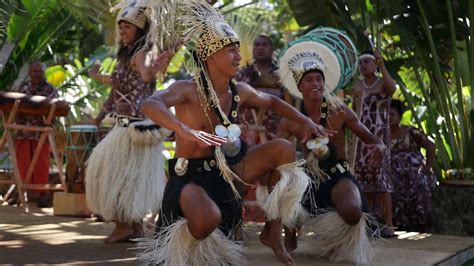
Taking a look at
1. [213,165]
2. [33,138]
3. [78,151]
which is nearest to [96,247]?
[213,165]

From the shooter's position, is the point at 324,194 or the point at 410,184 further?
the point at 410,184

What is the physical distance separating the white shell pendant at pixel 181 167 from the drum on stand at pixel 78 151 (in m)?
3.16

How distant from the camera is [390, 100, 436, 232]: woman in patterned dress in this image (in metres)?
7.01

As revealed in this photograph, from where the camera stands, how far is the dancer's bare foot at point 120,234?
5234 millimetres

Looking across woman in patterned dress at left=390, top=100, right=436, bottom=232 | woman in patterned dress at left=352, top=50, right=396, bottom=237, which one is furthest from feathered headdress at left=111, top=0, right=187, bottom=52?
woman in patterned dress at left=390, top=100, right=436, bottom=232

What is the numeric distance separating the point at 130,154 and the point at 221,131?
60.4 inches

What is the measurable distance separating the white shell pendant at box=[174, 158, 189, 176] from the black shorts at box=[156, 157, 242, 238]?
15mm

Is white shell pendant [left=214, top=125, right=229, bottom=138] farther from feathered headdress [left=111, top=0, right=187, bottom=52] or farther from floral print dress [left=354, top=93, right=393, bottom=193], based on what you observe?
floral print dress [left=354, top=93, right=393, bottom=193]

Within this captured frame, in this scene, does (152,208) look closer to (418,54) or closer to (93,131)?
(93,131)

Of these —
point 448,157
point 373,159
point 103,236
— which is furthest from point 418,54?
point 103,236

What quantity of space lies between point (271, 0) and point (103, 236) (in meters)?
5.42

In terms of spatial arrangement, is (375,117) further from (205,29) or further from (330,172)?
(205,29)

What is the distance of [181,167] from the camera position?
154 inches

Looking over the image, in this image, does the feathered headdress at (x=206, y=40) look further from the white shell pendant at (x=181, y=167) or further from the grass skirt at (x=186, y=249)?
the grass skirt at (x=186, y=249)
